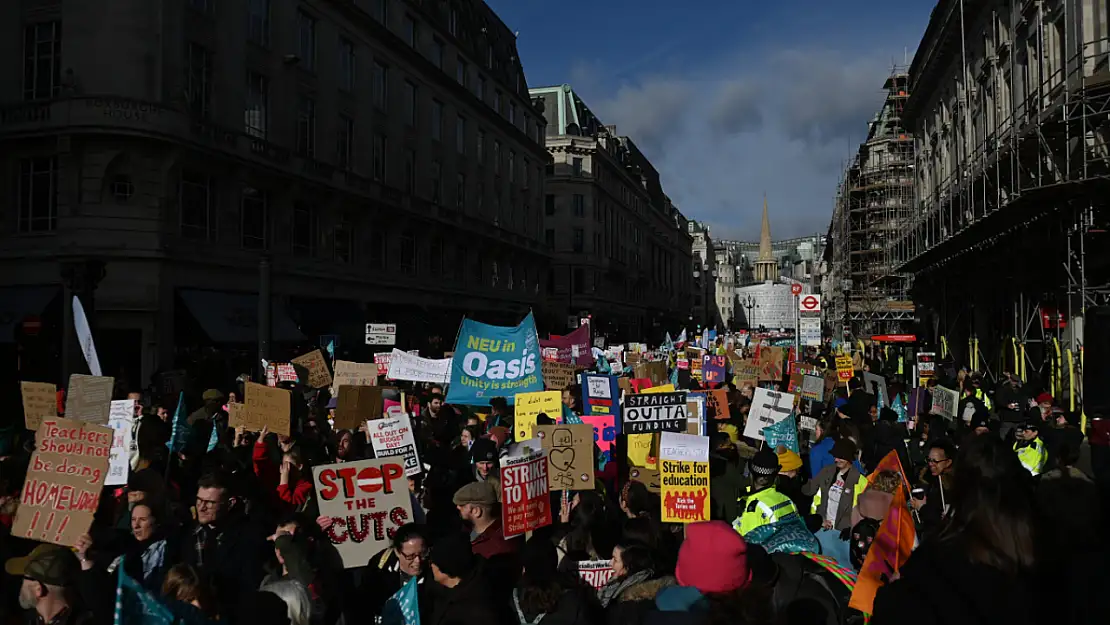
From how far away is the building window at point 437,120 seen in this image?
42.3m

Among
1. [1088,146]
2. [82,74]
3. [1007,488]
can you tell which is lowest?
[1007,488]

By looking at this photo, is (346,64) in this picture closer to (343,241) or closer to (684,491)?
(343,241)

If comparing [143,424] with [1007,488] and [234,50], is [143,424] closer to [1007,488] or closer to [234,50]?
[1007,488]

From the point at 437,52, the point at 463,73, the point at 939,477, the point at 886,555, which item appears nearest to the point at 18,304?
the point at 939,477

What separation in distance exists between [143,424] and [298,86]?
2430 centimetres

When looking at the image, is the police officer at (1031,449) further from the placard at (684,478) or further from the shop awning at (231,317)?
the shop awning at (231,317)

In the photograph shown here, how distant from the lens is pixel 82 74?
2369cm

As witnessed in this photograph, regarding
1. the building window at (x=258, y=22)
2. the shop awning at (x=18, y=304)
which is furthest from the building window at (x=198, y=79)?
the shop awning at (x=18, y=304)

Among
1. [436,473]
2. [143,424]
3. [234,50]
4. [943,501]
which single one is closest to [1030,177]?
[943,501]

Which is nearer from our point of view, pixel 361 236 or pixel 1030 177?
pixel 1030 177

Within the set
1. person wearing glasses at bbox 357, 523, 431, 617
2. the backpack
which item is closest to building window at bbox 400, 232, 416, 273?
person wearing glasses at bbox 357, 523, 431, 617

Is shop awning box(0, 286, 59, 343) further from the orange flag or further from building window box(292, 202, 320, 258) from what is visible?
the orange flag

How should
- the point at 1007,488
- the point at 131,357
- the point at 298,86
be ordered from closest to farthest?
the point at 1007,488
the point at 131,357
the point at 298,86

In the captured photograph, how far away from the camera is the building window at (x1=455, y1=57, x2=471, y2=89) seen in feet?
148
